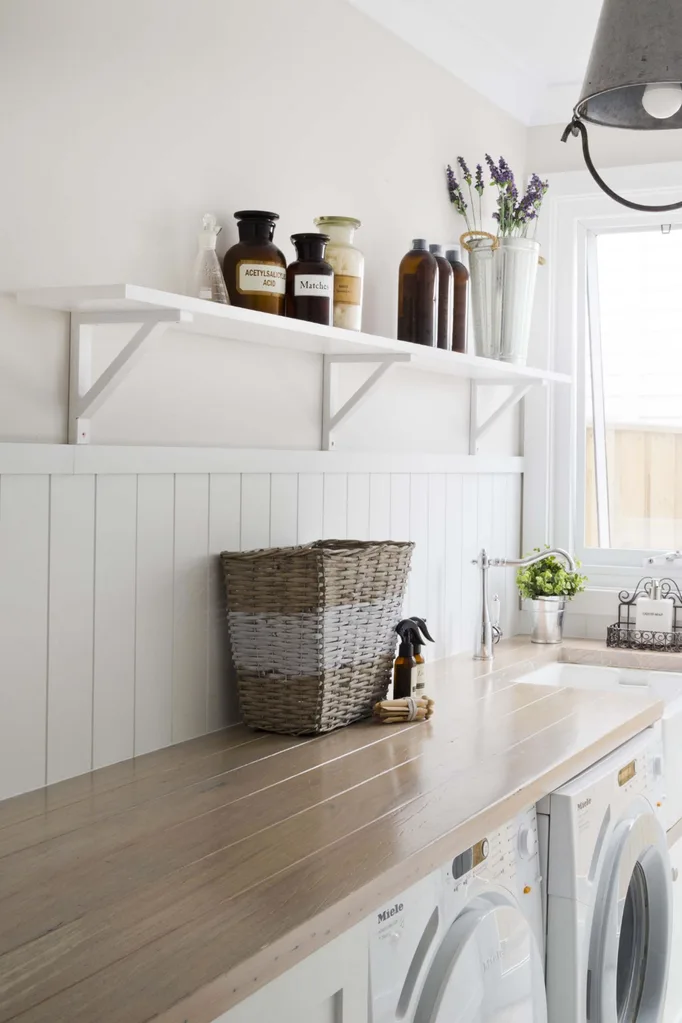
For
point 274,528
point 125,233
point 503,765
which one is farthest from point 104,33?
point 503,765

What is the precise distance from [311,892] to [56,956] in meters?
0.31

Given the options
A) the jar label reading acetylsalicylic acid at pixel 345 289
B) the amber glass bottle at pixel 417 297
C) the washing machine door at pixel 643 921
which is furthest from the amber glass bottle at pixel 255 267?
the washing machine door at pixel 643 921

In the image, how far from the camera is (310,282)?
203 centimetres

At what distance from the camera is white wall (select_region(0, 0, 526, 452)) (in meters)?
1.64

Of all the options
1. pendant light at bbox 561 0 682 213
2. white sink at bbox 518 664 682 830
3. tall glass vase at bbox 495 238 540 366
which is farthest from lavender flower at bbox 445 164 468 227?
pendant light at bbox 561 0 682 213

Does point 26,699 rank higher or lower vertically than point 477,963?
higher

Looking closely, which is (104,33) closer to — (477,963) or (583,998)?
(477,963)

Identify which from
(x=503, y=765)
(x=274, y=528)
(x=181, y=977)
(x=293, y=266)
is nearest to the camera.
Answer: (x=181, y=977)

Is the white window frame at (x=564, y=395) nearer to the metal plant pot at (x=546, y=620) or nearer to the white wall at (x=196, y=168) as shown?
the metal plant pot at (x=546, y=620)

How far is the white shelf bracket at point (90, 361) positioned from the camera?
65.0 inches

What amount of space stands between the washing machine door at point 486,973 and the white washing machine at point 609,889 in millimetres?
144

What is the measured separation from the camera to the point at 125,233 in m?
1.81

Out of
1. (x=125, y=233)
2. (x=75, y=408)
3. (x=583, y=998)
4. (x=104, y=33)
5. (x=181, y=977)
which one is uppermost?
(x=104, y=33)

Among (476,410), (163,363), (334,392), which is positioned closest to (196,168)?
(163,363)
